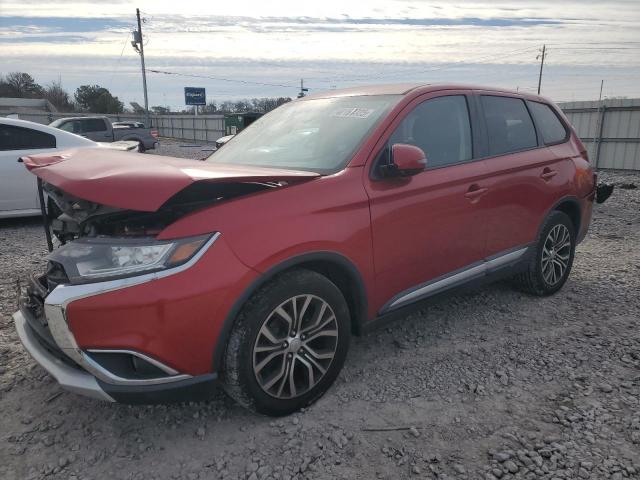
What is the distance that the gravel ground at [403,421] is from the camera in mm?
2396

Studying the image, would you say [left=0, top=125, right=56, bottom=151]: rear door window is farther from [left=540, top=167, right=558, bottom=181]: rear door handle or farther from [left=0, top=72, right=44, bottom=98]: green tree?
[left=0, top=72, right=44, bottom=98]: green tree

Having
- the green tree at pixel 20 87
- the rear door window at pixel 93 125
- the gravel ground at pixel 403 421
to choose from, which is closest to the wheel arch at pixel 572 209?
the gravel ground at pixel 403 421

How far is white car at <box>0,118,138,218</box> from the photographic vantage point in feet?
22.8

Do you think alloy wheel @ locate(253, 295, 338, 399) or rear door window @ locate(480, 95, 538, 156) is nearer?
alloy wheel @ locate(253, 295, 338, 399)

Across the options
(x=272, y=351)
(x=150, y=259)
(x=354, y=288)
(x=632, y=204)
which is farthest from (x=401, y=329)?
(x=632, y=204)

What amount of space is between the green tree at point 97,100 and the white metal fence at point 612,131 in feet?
181

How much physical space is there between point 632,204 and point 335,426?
371 inches

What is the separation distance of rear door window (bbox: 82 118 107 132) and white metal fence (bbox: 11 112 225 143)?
1628 cm

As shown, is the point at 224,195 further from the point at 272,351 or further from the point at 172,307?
the point at 272,351

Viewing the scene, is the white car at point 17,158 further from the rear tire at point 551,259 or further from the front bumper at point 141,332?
the rear tire at point 551,259

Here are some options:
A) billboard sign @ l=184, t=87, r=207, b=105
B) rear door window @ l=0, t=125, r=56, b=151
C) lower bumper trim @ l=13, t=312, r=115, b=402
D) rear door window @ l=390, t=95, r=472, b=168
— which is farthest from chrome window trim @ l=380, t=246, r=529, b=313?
billboard sign @ l=184, t=87, r=207, b=105

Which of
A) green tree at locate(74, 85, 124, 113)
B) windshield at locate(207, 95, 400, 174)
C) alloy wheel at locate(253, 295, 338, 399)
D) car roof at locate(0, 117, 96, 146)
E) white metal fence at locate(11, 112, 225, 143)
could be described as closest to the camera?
alloy wheel at locate(253, 295, 338, 399)

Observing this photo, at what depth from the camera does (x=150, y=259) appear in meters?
2.28

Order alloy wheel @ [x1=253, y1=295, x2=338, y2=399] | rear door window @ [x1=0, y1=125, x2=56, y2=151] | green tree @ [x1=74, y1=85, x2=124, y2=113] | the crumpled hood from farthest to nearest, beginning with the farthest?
green tree @ [x1=74, y1=85, x2=124, y2=113] < rear door window @ [x1=0, y1=125, x2=56, y2=151] < alloy wheel @ [x1=253, y1=295, x2=338, y2=399] < the crumpled hood
